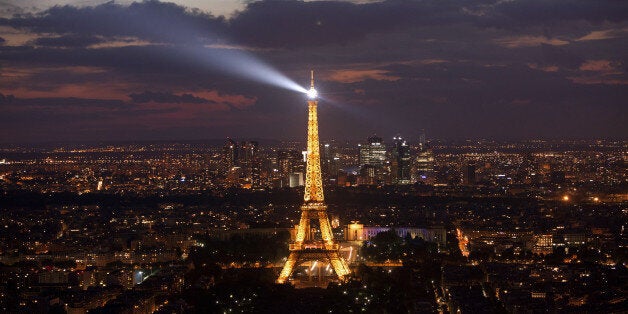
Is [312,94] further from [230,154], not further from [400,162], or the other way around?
[230,154]

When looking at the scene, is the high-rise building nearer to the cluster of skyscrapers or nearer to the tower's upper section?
the cluster of skyscrapers

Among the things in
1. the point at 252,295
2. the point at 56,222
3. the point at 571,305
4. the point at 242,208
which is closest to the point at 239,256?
the point at 252,295

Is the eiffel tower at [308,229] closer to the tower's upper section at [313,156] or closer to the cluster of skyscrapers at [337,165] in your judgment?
the tower's upper section at [313,156]

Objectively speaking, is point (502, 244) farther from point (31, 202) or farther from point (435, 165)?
point (435, 165)

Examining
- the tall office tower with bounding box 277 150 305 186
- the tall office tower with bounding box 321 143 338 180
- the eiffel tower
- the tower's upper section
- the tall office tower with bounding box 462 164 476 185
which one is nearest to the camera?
the eiffel tower

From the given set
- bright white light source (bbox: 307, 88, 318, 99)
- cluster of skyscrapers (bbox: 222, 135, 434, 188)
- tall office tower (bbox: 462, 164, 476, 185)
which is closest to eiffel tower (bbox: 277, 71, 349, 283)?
bright white light source (bbox: 307, 88, 318, 99)

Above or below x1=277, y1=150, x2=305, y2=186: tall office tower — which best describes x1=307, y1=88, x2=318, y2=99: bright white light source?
above
